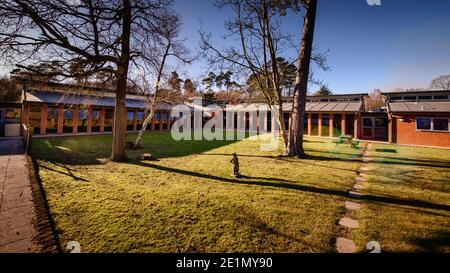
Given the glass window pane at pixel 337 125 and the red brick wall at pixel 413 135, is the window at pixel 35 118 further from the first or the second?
the red brick wall at pixel 413 135

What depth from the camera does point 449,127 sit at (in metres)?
15.6

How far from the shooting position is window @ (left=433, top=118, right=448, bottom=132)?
51.9ft

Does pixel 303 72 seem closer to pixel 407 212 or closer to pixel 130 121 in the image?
pixel 407 212

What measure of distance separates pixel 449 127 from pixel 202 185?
801 inches

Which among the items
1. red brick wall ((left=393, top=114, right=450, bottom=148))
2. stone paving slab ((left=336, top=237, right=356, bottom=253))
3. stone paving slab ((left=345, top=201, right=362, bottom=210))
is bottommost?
stone paving slab ((left=336, top=237, right=356, bottom=253))

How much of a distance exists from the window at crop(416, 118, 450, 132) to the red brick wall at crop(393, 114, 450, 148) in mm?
247

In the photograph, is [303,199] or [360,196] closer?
[303,199]

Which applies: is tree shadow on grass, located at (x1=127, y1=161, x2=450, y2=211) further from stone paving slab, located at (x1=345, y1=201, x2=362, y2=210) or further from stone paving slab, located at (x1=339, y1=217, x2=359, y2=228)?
stone paving slab, located at (x1=339, y1=217, x2=359, y2=228)

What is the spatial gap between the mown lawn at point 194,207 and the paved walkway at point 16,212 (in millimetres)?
385

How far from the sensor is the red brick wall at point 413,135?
1593 centimetres

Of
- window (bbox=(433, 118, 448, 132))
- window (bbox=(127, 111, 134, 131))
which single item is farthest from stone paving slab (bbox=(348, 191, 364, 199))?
window (bbox=(127, 111, 134, 131))

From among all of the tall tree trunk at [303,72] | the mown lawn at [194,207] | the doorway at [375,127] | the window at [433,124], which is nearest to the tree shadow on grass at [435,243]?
the mown lawn at [194,207]
